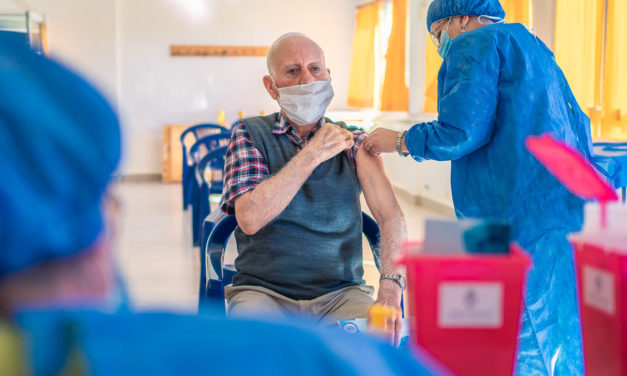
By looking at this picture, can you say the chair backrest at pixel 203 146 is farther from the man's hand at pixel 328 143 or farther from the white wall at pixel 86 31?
the white wall at pixel 86 31

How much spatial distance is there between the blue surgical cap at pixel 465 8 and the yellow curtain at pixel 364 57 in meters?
6.53

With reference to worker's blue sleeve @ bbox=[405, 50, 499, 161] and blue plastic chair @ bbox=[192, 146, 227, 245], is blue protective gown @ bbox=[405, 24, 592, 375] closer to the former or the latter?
worker's blue sleeve @ bbox=[405, 50, 499, 161]

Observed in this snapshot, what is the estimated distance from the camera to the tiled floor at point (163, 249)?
12.2ft

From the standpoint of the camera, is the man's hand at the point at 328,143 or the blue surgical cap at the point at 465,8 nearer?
the man's hand at the point at 328,143

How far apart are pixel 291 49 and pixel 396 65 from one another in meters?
5.81

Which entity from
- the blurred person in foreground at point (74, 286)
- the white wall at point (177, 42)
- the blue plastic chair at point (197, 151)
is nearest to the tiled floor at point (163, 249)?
the blue plastic chair at point (197, 151)

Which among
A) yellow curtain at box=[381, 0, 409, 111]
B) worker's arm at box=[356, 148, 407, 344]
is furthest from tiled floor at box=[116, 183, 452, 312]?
yellow curtain at box=[381, 0, 409, 111]

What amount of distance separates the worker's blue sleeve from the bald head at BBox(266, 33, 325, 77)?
41 centimetres

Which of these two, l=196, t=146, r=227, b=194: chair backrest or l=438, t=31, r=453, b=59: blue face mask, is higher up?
l=438, t=31, r=453, b=59: blue face mask

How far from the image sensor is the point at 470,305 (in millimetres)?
669

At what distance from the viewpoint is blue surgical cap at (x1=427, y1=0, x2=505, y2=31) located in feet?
6.20

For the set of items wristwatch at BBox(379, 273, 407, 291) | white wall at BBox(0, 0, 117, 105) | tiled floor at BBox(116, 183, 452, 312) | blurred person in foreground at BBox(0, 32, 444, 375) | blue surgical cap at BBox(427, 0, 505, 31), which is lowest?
tiled floor at BBox(116, 183, 452, 312)

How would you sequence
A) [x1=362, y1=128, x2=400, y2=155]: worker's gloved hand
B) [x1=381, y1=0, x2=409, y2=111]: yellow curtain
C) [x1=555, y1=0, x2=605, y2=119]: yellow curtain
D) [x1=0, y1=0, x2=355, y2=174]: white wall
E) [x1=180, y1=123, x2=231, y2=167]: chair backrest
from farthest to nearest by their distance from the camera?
1. [x1=0, y1=0, x2=355, y2=174]: white wall
2. [x1=381, y1=0, x2=409, y2=111]: yellow curtain
3. [x1=180, y1=123, x2=231, y2=167]: chair backrest
4. [x1=555, y1=0, x2=605, y2=119]: yellow curtain
5. [x1=362, y1=128, x2=400, y2=155]: worker's gloved hand

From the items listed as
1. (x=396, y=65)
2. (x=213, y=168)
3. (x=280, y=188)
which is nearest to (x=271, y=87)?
(x=280, y=188)
